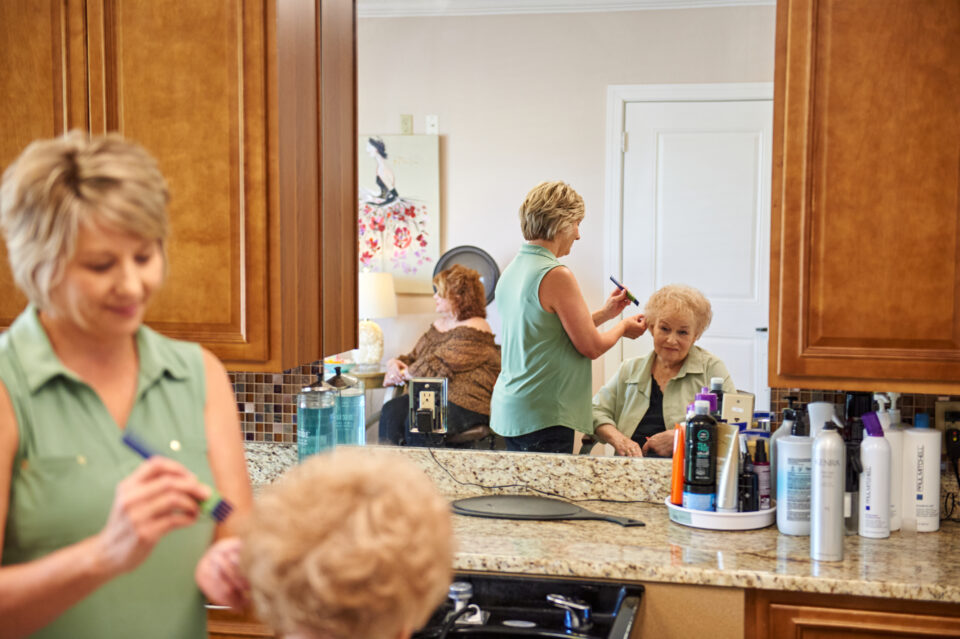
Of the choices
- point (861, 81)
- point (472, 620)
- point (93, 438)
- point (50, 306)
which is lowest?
point (472, 620)

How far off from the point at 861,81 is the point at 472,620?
1456 mm

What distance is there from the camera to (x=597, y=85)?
240 cm

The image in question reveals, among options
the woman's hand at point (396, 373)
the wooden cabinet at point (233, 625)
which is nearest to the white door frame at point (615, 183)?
the woman's hand at point (396, 373)

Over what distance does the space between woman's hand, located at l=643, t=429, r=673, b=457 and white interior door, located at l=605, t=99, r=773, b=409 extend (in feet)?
0.73

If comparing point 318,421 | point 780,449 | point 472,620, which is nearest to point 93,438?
point 472,620

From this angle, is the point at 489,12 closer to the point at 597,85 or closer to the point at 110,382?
the point at 597,85

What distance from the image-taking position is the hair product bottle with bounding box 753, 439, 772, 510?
218 cm

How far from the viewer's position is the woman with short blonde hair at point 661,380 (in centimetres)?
236

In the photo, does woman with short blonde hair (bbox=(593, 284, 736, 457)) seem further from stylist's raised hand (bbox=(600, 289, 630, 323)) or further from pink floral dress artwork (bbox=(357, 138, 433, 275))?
pink floral dress artwork (bbox=(357, 138, 433, 275))

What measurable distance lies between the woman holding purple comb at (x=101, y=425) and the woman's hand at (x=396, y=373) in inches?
46.1

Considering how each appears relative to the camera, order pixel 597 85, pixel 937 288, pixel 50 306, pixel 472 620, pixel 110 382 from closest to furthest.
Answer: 1. pixel 50 306
2. pixel 110 382
3. pixel 472 620
4. pixel 937 288
5. pixel 597 85

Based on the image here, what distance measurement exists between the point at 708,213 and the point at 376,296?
0.93 metres

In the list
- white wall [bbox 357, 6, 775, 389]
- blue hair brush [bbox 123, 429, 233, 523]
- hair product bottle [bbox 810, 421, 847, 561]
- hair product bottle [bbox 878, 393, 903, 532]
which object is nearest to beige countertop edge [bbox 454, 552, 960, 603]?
hair product bottle [bbox 810, 421, 847, 561]

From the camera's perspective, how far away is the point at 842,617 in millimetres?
1859
